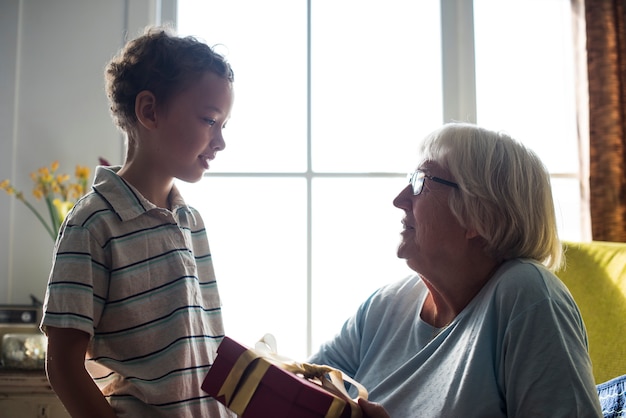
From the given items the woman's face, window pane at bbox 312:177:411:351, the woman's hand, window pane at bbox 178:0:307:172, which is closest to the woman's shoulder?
the woman's face

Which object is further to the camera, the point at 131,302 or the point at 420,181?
the point at 420,181

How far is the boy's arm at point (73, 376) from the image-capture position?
1.10m

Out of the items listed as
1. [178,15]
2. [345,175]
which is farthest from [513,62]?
[178,15]

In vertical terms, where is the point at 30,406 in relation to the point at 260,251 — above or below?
below

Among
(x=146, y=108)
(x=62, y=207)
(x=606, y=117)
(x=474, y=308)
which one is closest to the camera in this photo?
(x=474, y=308)

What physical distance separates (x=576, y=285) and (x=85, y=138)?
1922 mm

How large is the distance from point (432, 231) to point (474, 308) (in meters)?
0.20

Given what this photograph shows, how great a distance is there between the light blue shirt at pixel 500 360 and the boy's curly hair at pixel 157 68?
715mm

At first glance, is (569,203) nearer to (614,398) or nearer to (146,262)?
(614,398)

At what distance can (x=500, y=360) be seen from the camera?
3.68 feet

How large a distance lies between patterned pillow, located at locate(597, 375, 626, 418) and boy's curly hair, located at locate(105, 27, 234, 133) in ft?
3.55

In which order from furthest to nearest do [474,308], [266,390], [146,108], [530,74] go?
[530,74]
[146,108]
[474,308]
[266,390]

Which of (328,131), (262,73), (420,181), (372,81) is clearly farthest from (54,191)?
(420,181)

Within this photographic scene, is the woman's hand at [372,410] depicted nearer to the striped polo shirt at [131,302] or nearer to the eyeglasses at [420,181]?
the striped polo shirt at [131,302]
